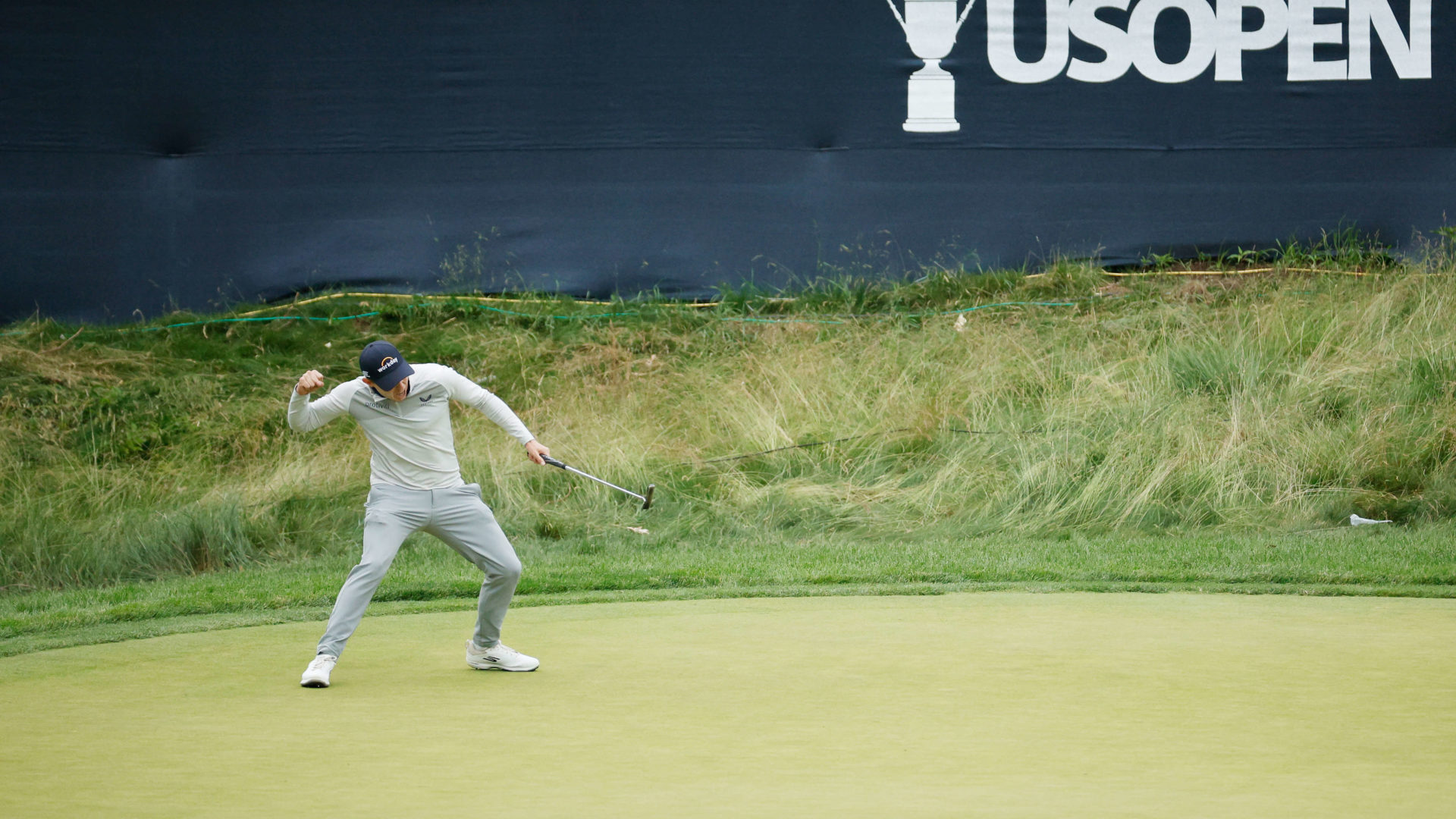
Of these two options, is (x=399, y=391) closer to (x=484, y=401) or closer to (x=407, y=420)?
(x=407, y=420)

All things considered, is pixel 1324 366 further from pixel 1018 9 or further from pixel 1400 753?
pixel 1400 753

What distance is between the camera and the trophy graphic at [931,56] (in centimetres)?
1488

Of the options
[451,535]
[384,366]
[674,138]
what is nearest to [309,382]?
[384,366]

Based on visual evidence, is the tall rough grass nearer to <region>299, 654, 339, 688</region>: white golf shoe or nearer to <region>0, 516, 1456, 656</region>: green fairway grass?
<region>0, 516, 1456, 656</region>: green fairway grass

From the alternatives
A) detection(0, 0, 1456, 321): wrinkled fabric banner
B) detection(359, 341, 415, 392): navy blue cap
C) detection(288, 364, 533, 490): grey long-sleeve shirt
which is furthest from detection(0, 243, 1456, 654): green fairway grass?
detection(359, 341, 415, 392): navy blue cap

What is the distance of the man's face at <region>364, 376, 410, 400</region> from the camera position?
6660 mm

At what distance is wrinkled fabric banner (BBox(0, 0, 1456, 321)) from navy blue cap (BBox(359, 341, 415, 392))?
8.59 metres

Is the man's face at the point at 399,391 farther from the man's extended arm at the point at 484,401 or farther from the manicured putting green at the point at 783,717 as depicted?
the manicured putting green at the point at 783,717

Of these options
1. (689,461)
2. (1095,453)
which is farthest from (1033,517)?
(689,461)

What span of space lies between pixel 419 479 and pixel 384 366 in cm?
59

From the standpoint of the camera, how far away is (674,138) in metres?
15.1

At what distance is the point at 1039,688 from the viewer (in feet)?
19.5

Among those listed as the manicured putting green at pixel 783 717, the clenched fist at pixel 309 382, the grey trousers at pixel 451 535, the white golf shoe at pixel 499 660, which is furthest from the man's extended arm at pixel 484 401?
the manicured putting green at pixel 783 717

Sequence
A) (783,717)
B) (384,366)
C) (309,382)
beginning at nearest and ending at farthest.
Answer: (783,717) → (309,382) → (384,366)
